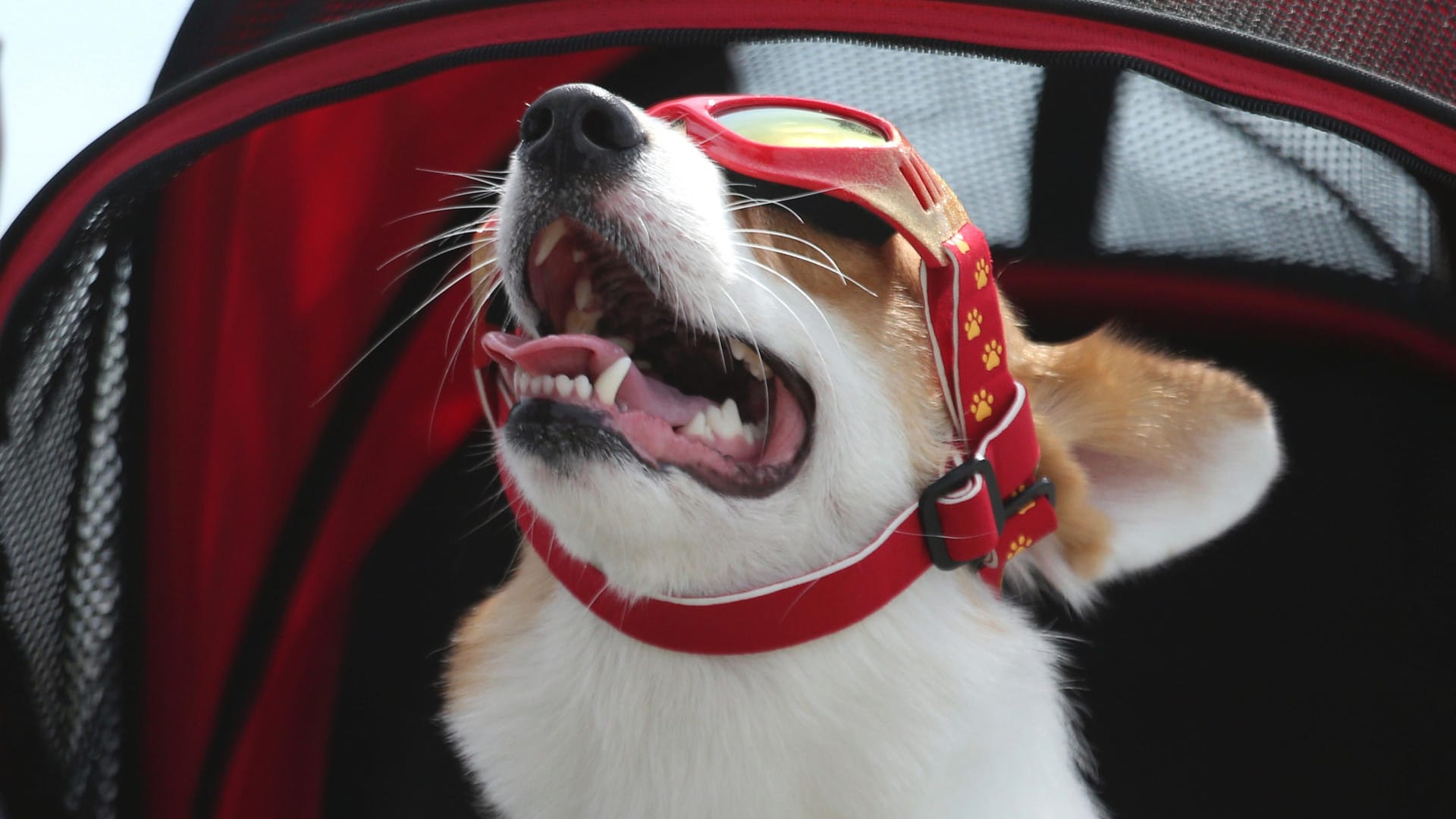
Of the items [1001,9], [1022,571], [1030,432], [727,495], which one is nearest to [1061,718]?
[1022,571]

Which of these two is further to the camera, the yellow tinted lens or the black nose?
the yellow tinted lens

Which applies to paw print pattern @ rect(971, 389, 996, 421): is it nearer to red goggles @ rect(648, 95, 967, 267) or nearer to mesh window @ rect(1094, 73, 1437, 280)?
red goggles @ rect(648, 95, 967, 267)

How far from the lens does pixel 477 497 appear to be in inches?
93.0

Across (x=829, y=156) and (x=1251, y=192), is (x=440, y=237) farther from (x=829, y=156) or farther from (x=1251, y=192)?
(x=1251, y=192)

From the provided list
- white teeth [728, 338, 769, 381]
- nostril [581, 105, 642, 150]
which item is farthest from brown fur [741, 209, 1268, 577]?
nostril [581, 105, 642, 150]

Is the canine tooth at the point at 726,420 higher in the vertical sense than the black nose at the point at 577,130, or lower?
lower

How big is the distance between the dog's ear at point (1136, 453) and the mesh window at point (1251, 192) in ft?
1.63

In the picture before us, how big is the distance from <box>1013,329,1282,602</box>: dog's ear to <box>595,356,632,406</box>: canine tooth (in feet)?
2.09

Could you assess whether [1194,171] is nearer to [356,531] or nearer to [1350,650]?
[1350,650]

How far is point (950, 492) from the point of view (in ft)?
4.81

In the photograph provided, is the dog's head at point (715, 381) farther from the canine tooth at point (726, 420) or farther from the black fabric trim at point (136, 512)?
the black fabric trim at point (136, 512)

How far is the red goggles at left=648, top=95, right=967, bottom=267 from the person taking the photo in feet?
4.65

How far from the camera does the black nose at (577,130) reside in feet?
4.29

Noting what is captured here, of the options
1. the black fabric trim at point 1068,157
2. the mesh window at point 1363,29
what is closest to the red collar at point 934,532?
the mesh window at point 1363,29
